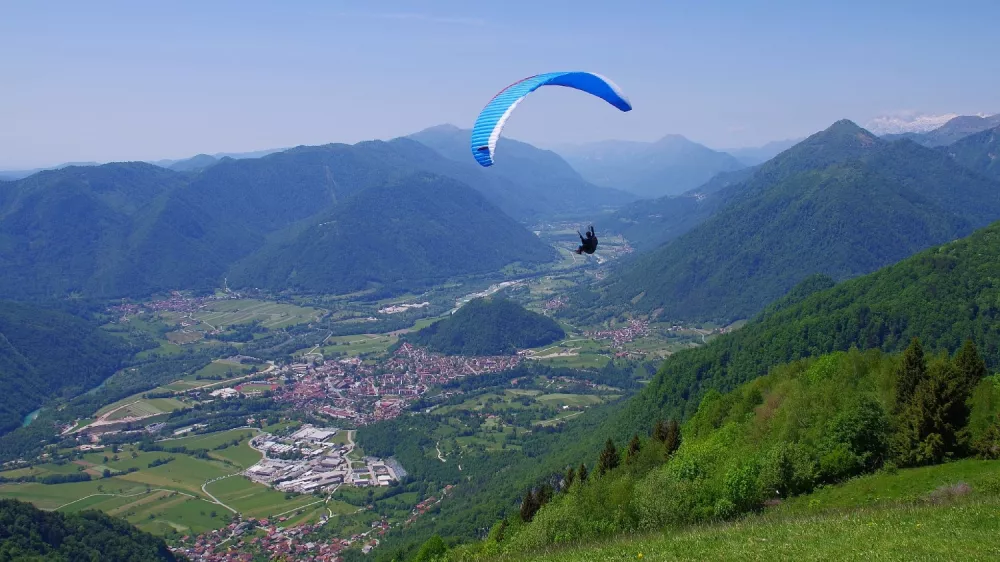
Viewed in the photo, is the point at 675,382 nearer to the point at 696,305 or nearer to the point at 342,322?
the point at 696,305

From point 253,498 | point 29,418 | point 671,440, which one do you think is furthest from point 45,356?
point 671,440

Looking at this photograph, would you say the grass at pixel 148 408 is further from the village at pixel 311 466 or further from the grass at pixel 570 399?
the grass at pixel 570 399

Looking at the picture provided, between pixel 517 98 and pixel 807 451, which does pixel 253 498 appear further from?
pixel 517 98

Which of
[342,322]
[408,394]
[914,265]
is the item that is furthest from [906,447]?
[342,322]

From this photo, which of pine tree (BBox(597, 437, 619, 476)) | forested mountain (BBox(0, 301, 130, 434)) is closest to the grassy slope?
pine tree (BBox(597, 437, 619, 476))

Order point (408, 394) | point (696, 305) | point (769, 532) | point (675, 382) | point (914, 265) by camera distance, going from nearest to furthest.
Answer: point (769, 532) < point (675, 382) < point (914, 265) < point (408, 394) < point (696, 305)

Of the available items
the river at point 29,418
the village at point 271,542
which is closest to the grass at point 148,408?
the river at point 29,418
